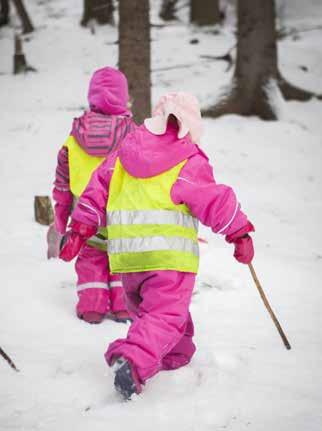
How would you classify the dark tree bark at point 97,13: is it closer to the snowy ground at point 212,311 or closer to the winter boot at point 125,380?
the snowy ground at point 212,311

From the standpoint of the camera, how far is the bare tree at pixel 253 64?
10047 mm

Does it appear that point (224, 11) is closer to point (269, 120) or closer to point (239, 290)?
point (269, 120)

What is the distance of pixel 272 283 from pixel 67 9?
19489 mm

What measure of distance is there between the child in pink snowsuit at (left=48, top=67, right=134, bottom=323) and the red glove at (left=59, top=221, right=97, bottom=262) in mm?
948

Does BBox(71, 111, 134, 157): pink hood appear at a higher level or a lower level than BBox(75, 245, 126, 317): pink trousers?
higher

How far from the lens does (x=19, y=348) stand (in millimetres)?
3449

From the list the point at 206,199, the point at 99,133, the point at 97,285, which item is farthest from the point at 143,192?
the point at 97,285

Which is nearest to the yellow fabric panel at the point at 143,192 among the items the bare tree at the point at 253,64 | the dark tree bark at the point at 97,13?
the bare tree at the point at 253,64

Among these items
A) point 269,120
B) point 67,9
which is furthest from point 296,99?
point 67,9

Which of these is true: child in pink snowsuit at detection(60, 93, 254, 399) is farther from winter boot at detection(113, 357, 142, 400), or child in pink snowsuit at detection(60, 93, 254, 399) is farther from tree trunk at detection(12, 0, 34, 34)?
tree trunk at detection(12, 0, 34, 34)

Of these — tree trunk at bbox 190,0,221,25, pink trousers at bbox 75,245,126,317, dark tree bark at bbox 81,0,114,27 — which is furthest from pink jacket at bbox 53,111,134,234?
tree trunk at bbox 190,0,221,25

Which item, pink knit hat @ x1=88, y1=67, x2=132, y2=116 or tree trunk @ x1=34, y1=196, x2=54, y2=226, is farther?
tree trunk @ x1=34, y1=196, x2=54, y2=226

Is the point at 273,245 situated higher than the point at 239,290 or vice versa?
the point at 239,290

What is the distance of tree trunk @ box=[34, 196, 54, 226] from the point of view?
237 inches
